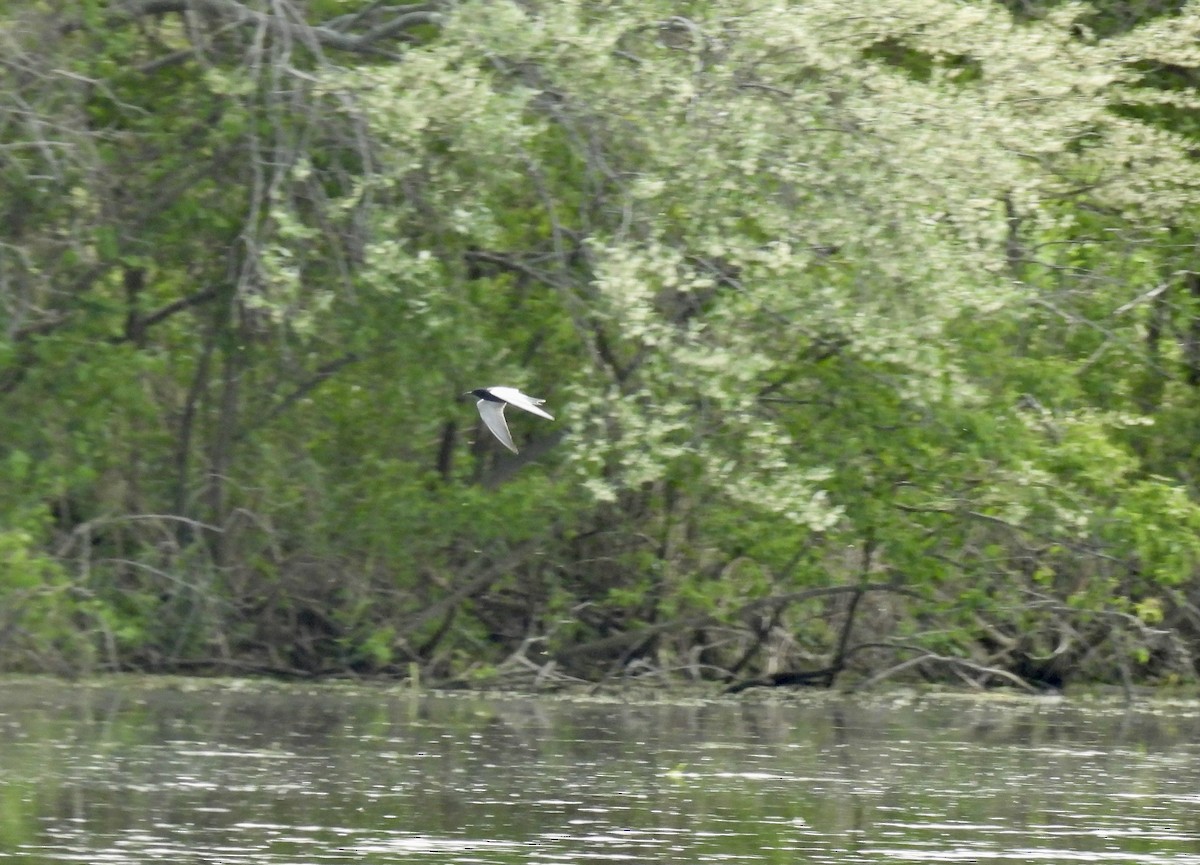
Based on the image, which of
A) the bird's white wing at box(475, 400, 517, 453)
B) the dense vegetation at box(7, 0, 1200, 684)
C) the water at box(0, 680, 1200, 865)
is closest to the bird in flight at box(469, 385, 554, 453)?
the bird's white wing at box(475, 400, 517, 453)

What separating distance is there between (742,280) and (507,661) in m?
4.46

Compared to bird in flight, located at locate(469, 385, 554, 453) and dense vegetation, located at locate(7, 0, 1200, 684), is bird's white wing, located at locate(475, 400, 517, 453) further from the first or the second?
dense vegetation, located at locate(7, 0, 1200, 684)

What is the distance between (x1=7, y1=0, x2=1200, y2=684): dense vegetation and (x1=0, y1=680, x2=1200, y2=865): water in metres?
1.18

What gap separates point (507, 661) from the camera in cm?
1984

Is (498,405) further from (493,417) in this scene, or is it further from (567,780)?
(567,780)

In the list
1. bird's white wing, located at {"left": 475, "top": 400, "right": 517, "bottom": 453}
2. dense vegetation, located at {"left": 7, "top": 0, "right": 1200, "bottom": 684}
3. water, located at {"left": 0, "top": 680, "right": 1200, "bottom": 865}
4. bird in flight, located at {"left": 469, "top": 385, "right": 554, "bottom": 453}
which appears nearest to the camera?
water, located at {"left": 0, "top": 680, "right": 1200, "bottom": 865}

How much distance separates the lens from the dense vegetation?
1627 cm

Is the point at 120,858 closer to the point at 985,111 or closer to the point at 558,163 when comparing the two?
the point at 558,163

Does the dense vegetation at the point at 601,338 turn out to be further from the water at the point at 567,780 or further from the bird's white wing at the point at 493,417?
the water at the point at 567,780

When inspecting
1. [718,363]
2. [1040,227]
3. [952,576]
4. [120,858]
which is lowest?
[120,858]

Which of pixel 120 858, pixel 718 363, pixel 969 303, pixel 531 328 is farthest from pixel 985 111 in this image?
pixel 120 858

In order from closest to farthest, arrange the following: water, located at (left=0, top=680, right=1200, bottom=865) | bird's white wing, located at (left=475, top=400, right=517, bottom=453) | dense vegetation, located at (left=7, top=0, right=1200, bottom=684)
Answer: water, located at (left=0, top=680, right=1200, bottom=865), bird's white wing, located at (left=475, top=400, right=517, bottom=453), dense vegetation, located at (left=7, top=0, right=1200, bottom=684)

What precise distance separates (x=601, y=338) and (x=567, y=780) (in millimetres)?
5530

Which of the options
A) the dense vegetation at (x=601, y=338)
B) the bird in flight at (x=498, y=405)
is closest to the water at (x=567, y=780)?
the dense vegetation at (x=601, y=338)
